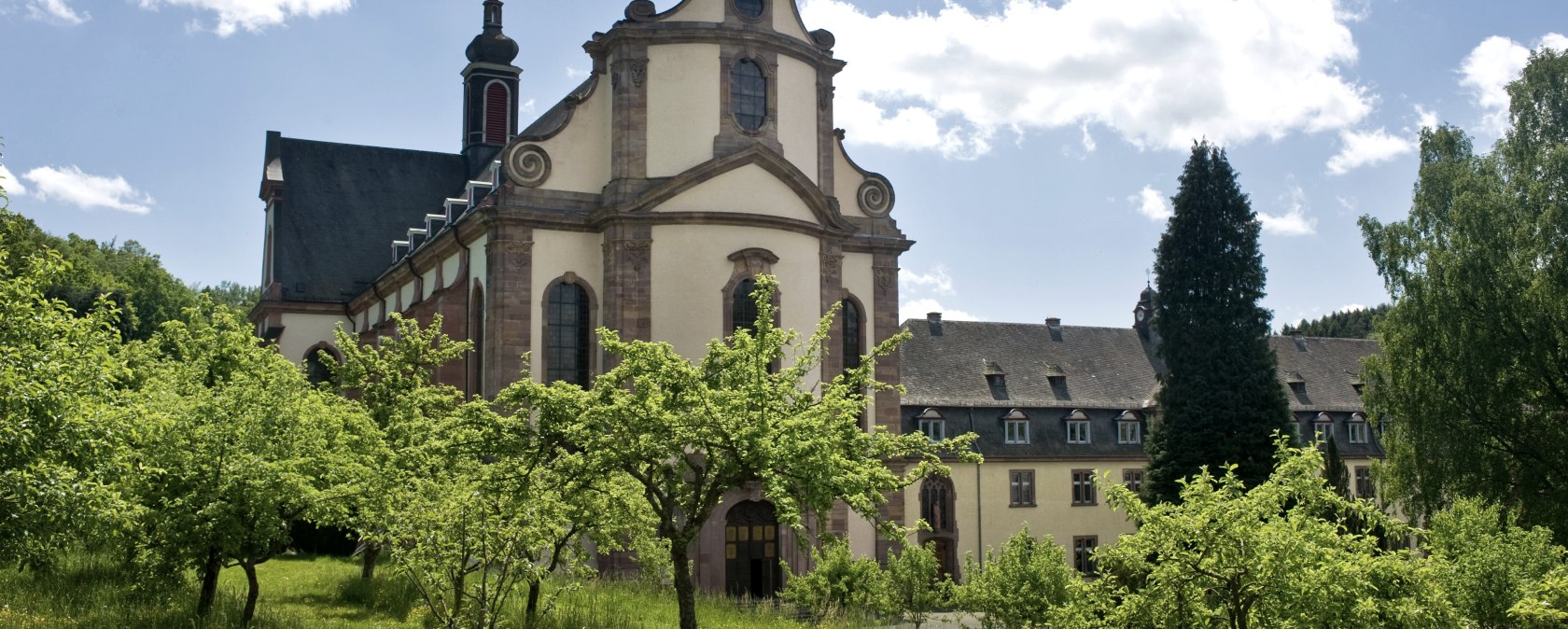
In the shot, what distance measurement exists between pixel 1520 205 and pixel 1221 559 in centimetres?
2433

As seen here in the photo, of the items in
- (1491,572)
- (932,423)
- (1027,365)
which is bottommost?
(1491,572)

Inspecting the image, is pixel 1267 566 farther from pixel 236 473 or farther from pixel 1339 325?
pixel 1339 325

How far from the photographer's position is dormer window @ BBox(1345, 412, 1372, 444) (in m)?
61.6

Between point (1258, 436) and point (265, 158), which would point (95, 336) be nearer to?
point (1258, 436)

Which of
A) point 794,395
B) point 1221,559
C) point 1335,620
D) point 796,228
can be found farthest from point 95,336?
point 796,228

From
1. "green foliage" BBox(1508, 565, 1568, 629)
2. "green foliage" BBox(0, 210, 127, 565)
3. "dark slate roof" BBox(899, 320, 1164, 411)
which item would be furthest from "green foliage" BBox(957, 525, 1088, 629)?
"dark slate roof" BBox(899, 320, 1164, 411)

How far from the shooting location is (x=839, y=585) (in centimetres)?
3077

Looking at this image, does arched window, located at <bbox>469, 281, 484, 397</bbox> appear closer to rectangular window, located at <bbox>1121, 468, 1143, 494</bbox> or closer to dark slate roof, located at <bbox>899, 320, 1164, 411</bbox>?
dark slate roof, located at <bbox>899, 320, 1164, 411</bbox>

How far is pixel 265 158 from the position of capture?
5825 cm

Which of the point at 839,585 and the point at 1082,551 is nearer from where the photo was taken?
the point at 839,585

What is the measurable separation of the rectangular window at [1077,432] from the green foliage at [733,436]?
37.5 m

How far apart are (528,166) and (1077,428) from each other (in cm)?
2932

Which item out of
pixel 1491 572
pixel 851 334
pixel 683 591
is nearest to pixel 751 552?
pixel 851 334

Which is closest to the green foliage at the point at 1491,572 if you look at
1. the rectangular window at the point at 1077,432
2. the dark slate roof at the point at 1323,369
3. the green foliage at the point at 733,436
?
the green foliage at the point at 733,436
